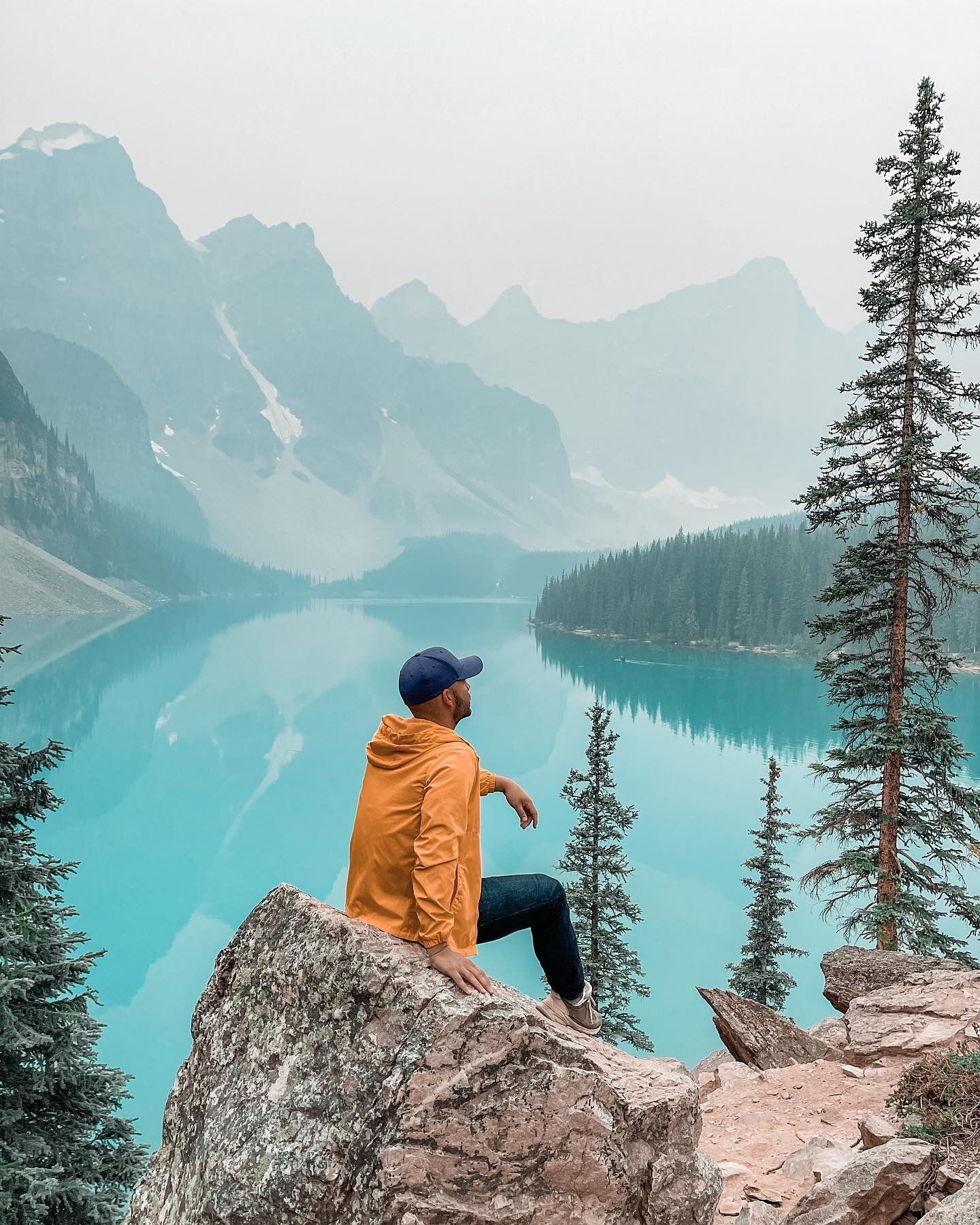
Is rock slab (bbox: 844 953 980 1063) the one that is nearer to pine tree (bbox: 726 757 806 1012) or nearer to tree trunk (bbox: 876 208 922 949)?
tree trunk (bbox: 876 208 922 949)

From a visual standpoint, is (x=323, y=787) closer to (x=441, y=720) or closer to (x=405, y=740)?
(x=441, y=720)

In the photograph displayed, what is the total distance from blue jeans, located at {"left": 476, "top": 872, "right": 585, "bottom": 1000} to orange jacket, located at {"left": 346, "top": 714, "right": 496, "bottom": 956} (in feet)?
0.79

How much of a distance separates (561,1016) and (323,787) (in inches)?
2216

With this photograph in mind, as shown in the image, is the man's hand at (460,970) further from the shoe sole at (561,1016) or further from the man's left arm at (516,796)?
the man's left arm at (516,796)

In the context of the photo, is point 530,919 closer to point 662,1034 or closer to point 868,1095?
point 868,1095

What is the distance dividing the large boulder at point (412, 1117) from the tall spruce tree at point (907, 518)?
11.5 metres

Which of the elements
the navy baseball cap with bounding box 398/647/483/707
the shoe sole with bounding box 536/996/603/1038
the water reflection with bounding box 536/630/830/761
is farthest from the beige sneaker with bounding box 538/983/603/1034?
the water reflection with bounding box 536/630/830/761

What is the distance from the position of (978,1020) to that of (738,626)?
115 meters

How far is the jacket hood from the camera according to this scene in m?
3.98

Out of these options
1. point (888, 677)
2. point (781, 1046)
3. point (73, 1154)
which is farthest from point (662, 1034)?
point (73, 1154)

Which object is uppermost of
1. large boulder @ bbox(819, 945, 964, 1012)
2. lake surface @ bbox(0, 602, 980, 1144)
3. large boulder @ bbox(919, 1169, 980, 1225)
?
large boulder @ bbox(919, 1169, 980, 1225)

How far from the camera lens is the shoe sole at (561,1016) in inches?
174

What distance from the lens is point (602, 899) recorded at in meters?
18.2

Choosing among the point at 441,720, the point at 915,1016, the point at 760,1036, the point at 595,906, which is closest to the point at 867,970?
the point at 915,1016
